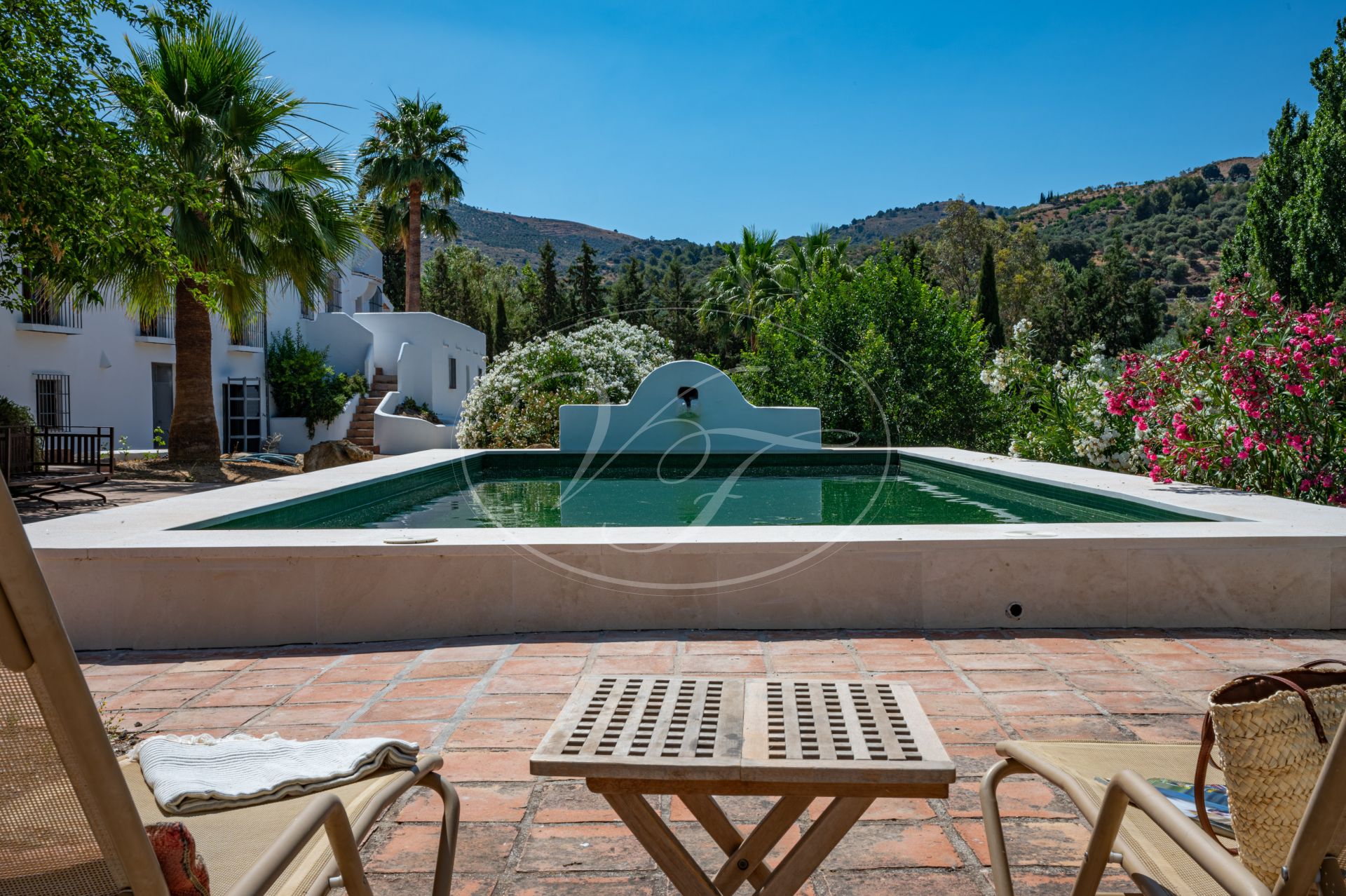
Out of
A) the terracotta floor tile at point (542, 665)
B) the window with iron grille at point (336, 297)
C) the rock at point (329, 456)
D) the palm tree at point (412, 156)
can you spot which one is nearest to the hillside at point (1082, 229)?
the window with iron grille at point (336, 297)

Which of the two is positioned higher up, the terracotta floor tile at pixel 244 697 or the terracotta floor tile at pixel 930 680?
the terracotta floor tile at pixel 930 680

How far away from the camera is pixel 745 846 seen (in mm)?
1690

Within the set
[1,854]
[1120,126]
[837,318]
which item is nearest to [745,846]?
[1,854]

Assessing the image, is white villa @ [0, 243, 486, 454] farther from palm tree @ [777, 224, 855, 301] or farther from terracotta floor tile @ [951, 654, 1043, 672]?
terracotta floor tile @ [951, 654, 1043, 672]

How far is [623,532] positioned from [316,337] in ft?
72.7

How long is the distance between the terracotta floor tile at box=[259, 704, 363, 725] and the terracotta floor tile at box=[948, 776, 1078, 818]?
6.68ft

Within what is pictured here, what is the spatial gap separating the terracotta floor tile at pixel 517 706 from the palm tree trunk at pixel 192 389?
1287cm

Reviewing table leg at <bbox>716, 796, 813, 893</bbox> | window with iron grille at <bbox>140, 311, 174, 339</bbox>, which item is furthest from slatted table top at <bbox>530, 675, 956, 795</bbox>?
window with iron grille at <bbox>140, 311, 174, 339</bbox>

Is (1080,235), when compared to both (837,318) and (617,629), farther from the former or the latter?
(617,629)

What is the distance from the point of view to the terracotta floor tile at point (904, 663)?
3719 mm

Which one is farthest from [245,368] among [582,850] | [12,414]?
[582,850]

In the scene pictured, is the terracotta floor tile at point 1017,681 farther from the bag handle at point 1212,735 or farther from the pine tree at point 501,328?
the pine tree at point 501,328

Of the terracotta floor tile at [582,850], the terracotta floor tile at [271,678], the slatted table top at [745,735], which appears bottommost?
the terracotta floor tile at [271,678]

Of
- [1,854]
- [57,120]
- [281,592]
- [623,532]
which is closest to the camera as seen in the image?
[1,854]
